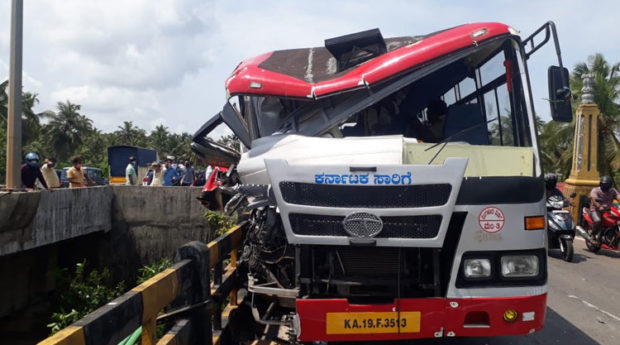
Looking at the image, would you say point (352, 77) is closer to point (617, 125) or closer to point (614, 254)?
point (614, 254)

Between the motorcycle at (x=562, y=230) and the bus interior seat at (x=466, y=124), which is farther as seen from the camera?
the motorcycle at (x=562, y=230)

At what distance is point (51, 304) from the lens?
1101cm

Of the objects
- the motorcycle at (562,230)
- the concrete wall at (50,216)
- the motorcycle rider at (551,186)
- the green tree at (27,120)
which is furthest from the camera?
the green tree at (27,120)

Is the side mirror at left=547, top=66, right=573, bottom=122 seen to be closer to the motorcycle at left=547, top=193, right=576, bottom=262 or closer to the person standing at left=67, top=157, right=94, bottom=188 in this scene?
the motorcycle at left=547, top=193, right=576, bottom=262

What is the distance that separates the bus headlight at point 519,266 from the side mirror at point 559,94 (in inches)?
53.7

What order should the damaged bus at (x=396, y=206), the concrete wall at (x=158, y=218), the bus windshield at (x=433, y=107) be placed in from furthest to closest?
the concrete wall at (x=158, y=218) < the bus windshield at (x=433, y=107) < the damaged bus at (x=396, y=206)

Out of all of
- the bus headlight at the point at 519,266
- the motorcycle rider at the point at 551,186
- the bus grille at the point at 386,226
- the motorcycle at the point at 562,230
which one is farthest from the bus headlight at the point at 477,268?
the motorcycle rider at the point at 551,186

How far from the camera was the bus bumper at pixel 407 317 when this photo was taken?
336 cm

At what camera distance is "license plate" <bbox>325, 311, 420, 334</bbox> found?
3357mm

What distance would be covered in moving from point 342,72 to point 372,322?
212cm

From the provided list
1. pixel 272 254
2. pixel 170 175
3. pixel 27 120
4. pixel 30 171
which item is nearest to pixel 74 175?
pixel 30 171

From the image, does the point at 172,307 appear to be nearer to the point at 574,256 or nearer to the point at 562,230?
the point at 562,230

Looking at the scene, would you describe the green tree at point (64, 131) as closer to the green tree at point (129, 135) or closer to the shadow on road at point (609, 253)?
the green tree at point (129, 135)

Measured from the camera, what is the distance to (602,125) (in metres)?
21.5
